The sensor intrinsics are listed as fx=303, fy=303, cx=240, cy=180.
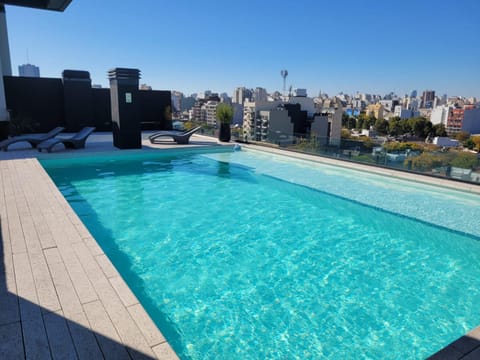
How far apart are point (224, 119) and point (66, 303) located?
12420 millimetres

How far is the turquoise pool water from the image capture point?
2932mm

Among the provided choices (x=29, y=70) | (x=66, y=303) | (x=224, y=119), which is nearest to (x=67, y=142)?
(x=224, y=119)

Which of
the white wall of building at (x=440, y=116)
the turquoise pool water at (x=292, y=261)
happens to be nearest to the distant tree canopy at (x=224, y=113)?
the turquoise pool water at (x=292, y=261)

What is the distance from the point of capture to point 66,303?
2439mm

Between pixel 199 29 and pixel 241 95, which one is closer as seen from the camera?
pixel 199 29

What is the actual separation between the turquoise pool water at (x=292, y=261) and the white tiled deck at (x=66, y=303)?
66 centimetres

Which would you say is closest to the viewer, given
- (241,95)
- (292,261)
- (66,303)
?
(66,303)

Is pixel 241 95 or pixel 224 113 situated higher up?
pixel 241 95

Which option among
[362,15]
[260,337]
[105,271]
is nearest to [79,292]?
[105,271]

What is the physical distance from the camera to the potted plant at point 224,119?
1418 centimetres

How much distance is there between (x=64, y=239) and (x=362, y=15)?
23.8 metres

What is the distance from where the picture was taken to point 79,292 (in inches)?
102

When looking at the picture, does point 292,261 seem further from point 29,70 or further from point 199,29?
point 29,70

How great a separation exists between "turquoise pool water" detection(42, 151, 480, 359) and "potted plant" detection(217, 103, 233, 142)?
637 centimetres
